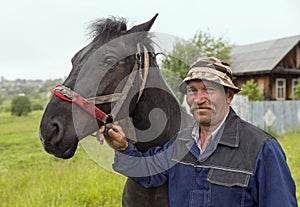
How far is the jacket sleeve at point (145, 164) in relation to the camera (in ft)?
7.04

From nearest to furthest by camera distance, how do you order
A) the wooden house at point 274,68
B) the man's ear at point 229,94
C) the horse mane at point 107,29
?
the man's ear at point 229,94
the horse mane at point 107,29
the wooden house at point 274,68

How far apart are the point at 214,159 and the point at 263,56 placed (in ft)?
80.9

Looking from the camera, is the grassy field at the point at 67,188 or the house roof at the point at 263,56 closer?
the grassy field at the point at 67,188

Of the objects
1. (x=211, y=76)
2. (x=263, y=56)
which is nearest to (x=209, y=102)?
(x=211, y=76)

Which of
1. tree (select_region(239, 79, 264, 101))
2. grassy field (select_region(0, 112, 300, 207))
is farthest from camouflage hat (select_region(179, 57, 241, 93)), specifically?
tree (select_region(239, 79, 264, 101))

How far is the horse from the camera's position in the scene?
76.9 inches

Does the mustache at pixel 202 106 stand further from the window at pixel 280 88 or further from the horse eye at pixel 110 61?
the window at pixel 280 88

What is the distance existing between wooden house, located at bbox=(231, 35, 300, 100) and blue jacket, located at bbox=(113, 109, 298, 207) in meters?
21.7

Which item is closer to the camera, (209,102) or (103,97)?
(209,102)

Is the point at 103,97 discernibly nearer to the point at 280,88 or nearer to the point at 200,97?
the point at 200,97

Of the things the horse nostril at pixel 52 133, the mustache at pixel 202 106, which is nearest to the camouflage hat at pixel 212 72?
the mustache at pixel 202 106

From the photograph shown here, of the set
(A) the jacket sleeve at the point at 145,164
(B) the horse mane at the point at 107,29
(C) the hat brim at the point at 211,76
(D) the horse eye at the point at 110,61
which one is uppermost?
(B) the horse mane at the point at 107,29

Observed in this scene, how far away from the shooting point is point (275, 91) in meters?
23.5

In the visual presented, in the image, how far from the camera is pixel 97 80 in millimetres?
2078
